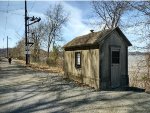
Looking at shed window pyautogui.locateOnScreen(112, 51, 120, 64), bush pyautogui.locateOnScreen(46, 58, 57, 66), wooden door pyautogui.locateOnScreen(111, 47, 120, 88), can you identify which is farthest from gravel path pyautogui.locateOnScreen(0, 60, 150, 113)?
bush pyautogui.locateOnScreen(46, 58, 57, 66)

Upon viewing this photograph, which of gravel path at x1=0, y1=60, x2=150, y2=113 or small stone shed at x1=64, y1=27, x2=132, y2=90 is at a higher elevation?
small stone shed at x1=64, y1=27, x2=132, y2=90

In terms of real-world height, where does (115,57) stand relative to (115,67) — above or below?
above

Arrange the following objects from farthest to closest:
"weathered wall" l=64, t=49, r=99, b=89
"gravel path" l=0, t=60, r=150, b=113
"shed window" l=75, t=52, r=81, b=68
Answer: "shed window" l=75, t=52, r=81, b=68 → "weathered wall" l=64, t=49, r=99, b=89 → "gravel path" l=0, t=60, r=150, b=113

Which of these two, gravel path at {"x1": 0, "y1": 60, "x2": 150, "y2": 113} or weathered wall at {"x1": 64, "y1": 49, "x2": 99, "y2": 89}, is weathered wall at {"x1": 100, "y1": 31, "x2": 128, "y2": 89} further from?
gravel path at {"x1": 0, "y1": 60, "x2": 150, "y2": 113}

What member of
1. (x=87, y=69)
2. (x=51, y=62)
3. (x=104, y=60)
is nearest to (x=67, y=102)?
(x=104, y=60)

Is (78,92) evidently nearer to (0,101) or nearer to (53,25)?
(0,101)

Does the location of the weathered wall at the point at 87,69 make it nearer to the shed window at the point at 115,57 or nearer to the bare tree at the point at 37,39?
the shed window at the point at 115,57

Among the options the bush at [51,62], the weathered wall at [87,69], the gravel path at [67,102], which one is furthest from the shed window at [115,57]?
the bush at [51,62]

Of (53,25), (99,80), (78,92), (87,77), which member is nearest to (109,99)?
(78,92)

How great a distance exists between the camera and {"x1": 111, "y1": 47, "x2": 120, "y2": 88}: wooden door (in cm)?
1534

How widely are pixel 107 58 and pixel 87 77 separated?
1.88m

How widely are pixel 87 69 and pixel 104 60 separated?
5.04ft

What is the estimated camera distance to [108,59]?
15086 millimetres

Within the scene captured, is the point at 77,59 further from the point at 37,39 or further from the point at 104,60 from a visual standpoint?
the point at 37,39
